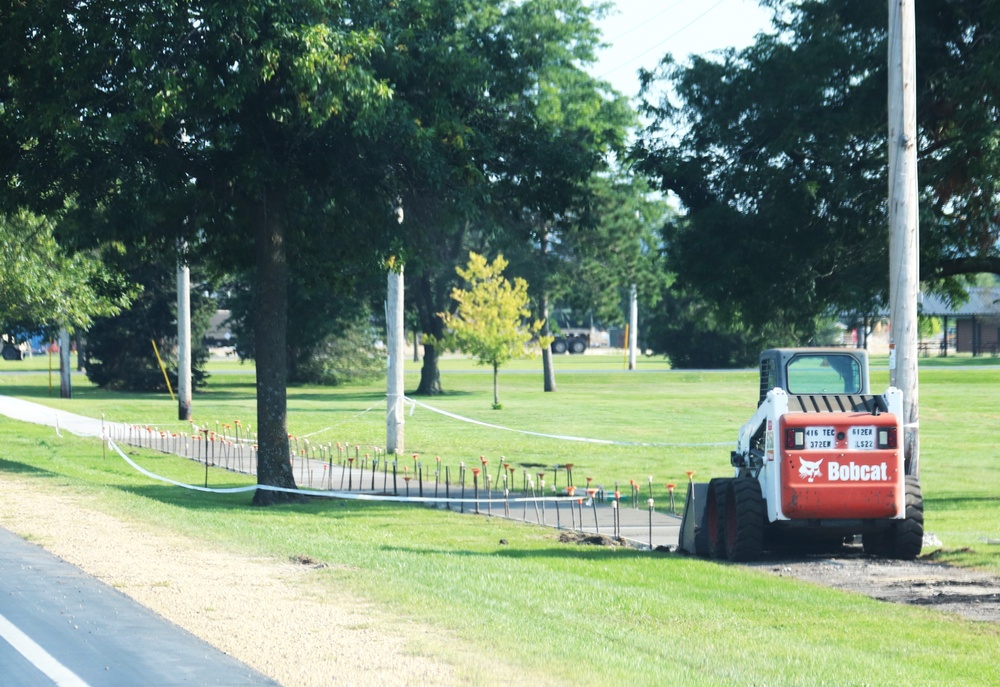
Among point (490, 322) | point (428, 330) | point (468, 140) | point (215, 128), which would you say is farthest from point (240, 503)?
point (428, 330)

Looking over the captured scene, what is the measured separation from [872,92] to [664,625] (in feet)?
40.0

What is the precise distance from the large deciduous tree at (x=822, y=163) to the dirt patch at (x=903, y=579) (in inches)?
251

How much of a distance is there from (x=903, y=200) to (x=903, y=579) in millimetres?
4696

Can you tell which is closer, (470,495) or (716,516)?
Result: (716,516)

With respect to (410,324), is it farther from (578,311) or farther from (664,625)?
(664,625)

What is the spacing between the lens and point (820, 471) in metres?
13.4

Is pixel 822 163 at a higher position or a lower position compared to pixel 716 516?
higher

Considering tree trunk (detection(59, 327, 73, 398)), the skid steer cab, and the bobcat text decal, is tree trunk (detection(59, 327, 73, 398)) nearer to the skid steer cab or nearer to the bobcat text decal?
the skid steer cab

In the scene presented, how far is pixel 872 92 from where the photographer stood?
64.7ft

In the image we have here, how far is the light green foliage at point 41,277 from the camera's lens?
98.1ft

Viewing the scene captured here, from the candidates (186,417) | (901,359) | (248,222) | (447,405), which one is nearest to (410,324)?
(447,405)

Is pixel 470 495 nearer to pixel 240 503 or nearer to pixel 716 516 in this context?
pixel 240 503

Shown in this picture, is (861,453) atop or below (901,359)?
below

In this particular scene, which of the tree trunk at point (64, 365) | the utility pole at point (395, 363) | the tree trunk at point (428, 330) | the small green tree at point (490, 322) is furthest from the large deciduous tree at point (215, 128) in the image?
the tree trunk at point (428, 330)
